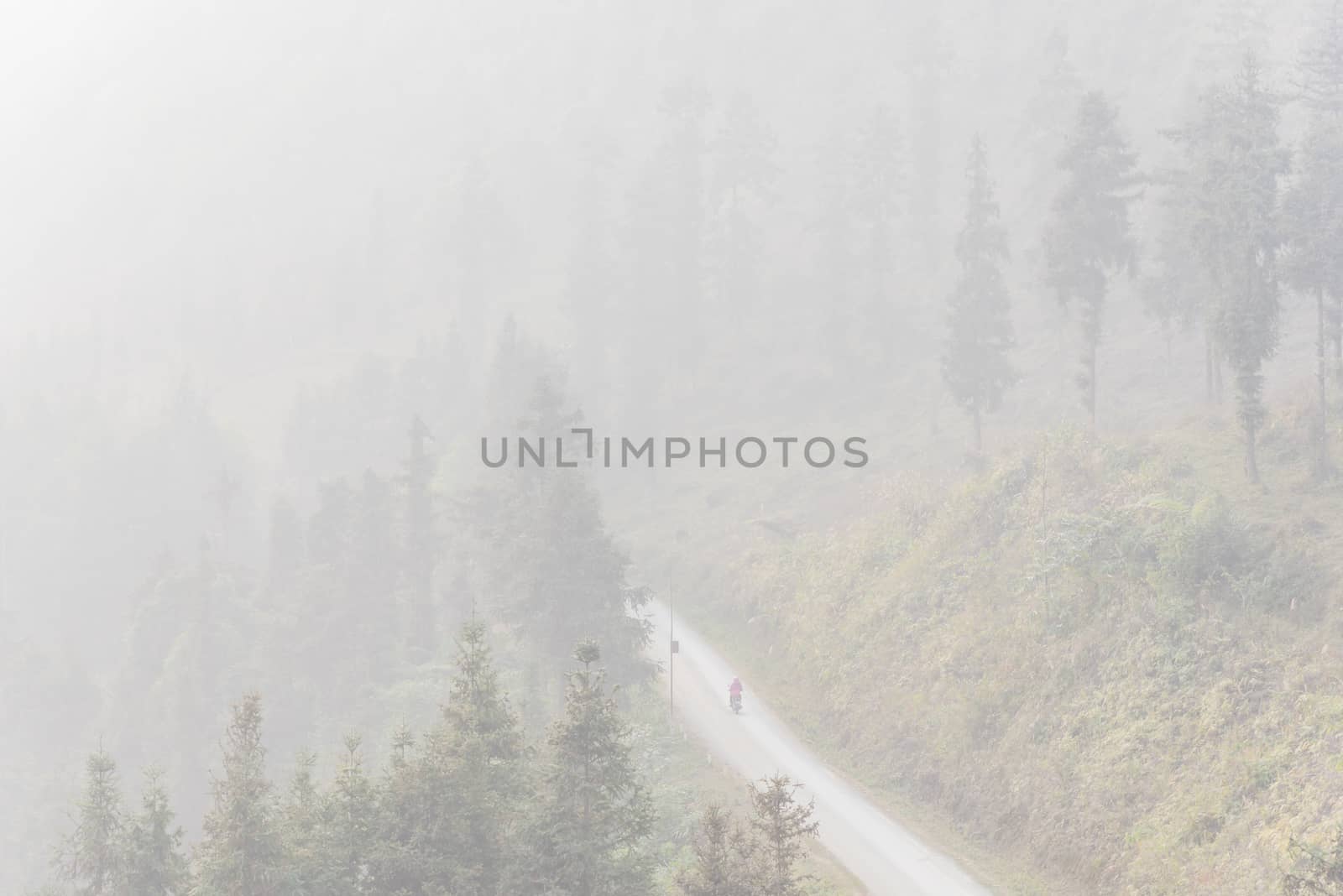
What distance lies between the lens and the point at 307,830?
1566cm

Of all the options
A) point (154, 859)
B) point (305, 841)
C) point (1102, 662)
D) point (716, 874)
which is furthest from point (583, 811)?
point (1102, 662)

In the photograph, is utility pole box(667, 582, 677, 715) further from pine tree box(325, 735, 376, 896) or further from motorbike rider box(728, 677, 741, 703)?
pine tree box(325, 735, 376, 896)

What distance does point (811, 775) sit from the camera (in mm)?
30203

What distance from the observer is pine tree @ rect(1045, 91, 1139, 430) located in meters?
40.9

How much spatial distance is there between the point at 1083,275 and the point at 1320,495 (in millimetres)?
15292

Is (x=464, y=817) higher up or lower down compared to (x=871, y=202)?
lower down

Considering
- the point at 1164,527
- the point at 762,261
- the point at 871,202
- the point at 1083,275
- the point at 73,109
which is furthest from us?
the point at 73,109

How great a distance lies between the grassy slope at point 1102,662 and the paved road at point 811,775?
1169 mm

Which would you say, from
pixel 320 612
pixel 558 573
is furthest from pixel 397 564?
pixel 558 573

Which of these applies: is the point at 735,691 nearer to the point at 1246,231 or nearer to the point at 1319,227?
the point at 1246,231

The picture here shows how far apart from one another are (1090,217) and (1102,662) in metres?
21.0

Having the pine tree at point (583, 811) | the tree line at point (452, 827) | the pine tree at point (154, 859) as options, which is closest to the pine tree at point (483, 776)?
the tree line at point (452, 827)

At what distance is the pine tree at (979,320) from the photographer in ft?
164

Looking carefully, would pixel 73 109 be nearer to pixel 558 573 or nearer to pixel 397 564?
pixel 397 564
